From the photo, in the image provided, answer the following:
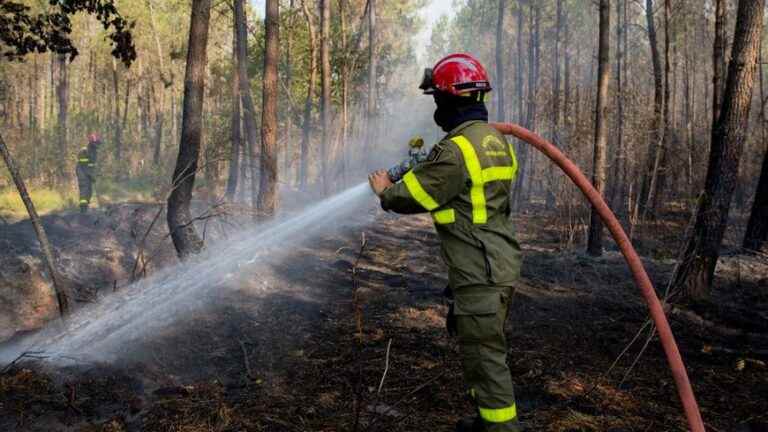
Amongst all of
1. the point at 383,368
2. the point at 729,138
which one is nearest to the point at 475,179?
the point at 383,368

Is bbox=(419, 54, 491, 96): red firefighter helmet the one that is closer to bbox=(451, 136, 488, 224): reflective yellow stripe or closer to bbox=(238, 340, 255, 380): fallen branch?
bbox=(451, 136, 488, 224): reflective yellow stripe

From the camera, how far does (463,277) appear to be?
9.80 feet

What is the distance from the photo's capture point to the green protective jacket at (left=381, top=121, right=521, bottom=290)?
2.91 metres

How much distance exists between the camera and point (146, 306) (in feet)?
20.1

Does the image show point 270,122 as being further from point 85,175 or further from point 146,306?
point 85,175

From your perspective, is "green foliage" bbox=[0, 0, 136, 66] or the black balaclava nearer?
the black balaclava

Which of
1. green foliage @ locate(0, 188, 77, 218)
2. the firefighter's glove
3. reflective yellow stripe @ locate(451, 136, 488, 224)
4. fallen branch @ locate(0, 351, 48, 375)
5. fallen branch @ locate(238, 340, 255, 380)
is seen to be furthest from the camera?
green foliage @ locate(0, 188, 77, 218)

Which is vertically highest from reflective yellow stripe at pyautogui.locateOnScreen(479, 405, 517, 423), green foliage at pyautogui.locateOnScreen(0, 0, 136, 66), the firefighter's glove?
green foliage at pyautogui.locateOnScreen(0, 0, 136, 66)

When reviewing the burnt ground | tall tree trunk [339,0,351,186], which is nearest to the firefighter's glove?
the burnt ground

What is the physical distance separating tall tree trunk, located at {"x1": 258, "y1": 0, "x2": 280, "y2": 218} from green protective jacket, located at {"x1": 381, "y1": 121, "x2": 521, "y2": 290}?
27.4 ft

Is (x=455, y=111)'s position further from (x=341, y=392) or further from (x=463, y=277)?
(x=341, y=392)

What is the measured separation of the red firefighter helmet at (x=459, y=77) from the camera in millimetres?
3086

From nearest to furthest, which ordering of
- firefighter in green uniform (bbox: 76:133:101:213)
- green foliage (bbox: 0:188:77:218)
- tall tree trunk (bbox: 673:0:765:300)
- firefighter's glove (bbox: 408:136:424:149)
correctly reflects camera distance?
firefighter's glove (bbox: 408:136:424:149)
tall tree trunk (bbox: 673:0:765:300)
firefighter in green uniform (bbox: 76:133:101:213)
green foliage (bbox: 0:188:77:218)

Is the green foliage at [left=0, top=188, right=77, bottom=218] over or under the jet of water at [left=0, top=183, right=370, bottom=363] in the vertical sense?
over
